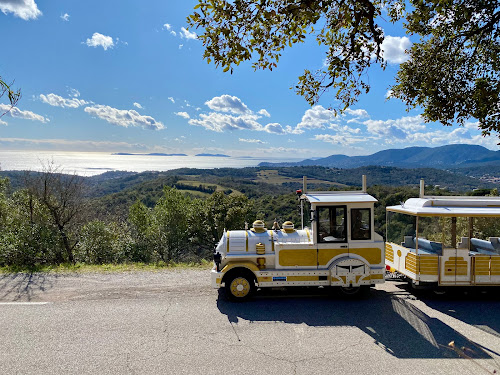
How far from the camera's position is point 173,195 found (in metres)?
33.3

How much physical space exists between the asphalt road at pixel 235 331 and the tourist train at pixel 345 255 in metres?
0.54

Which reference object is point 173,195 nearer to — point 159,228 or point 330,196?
point 159,228

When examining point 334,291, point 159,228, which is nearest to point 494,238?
point 334,291

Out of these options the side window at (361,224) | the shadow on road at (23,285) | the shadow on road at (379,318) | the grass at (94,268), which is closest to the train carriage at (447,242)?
the shadow on road at (379,318)

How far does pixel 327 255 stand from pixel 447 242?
3.18 m

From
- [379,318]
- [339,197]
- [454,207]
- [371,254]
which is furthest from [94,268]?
[454,207]

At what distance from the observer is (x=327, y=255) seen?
771cm

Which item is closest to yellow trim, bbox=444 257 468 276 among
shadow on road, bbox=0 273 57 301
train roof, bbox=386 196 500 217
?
train roof, bbox=386 196 500 217

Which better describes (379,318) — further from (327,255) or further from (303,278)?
(303,278)

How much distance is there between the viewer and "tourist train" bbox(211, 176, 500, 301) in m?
Result: 7.61

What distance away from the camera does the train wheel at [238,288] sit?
7.63 m

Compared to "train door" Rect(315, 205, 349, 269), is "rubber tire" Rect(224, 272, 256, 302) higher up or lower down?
lower down

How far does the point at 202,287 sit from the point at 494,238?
7.97 m

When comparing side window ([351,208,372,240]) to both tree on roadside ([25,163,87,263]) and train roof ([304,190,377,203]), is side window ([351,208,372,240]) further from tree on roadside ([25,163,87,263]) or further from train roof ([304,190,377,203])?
tree on roadside ([25,163,87,263])
